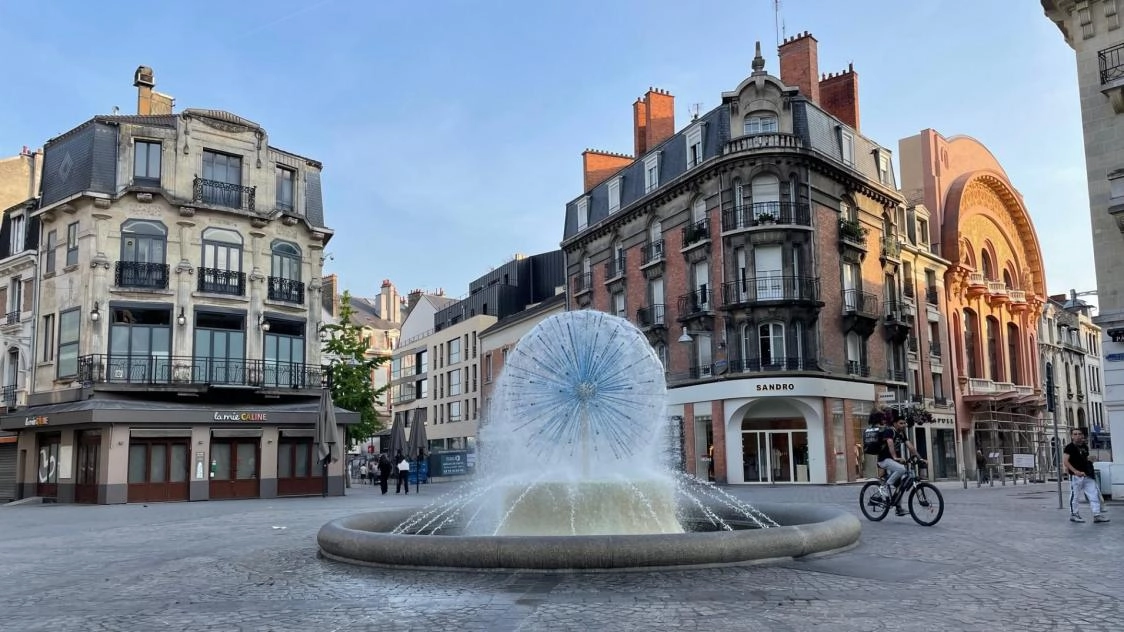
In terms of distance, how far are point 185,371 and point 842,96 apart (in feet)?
109

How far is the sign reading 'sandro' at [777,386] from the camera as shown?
36.2 m

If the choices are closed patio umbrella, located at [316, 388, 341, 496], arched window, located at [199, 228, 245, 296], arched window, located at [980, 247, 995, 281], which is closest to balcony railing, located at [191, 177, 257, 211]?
arched window, located at [199, 228, 245, 296]

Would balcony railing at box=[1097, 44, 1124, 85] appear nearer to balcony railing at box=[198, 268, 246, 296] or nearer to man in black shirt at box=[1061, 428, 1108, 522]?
man in black shirt at box=[1061, 428, 1108, 522]

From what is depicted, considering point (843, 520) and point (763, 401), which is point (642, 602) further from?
point (763, 401)

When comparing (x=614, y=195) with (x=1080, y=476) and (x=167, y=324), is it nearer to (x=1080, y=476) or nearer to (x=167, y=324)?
(x=167, y=324)

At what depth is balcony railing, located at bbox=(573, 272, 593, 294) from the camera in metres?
49.6

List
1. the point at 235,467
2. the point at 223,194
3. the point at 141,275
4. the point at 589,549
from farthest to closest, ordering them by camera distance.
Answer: the point at 223,194, the point at 235,467, the point at 141,275, the point at 589,549

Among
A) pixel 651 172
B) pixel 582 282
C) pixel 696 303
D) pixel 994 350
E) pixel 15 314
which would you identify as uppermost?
pixel 651 172

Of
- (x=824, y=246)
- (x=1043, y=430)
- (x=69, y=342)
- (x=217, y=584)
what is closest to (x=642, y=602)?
(x=217, y=584)

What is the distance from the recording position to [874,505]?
49.2 ft

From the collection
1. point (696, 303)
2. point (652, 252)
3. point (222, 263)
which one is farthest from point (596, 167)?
point (222, 263)

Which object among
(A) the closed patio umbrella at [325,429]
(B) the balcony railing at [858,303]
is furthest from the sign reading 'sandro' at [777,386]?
(A) the closed patio umbrella at [325,429]

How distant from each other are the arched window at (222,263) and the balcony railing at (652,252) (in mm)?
19652

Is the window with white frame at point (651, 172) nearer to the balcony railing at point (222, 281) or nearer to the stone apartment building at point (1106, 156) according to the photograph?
the balcony railing at point (222, 281)
